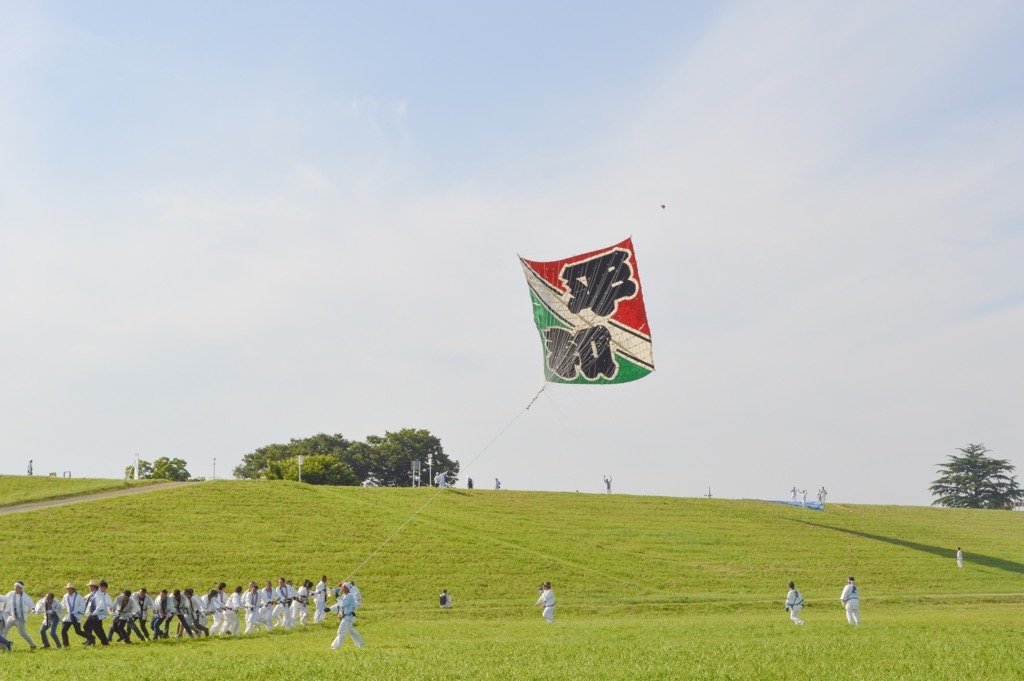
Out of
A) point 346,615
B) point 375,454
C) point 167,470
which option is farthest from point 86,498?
point 375,454

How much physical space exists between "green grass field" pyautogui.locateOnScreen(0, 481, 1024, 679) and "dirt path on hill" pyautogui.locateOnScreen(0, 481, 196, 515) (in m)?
2.43

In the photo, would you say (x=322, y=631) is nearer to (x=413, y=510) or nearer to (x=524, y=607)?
(x=524, y=607)

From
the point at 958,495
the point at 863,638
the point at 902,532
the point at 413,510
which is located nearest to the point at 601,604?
the point at 863,638

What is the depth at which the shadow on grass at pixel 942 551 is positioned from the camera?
229ft

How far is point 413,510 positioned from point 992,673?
52.9 metres

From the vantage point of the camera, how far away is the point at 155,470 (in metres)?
95.1

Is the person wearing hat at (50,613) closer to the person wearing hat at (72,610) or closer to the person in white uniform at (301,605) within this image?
the person wearing hat at (72,610)

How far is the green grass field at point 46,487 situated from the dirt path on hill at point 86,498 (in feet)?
1.64

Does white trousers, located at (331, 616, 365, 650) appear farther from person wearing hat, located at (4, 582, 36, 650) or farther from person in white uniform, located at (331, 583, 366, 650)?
person wearing hat, located at (4, 582, 36, 650)

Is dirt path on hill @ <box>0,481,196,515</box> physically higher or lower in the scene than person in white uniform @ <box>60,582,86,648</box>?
higher

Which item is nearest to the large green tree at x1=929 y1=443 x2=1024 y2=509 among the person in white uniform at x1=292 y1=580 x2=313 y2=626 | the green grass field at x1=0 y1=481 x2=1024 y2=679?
the green grass field at x1=0 y1=481 x2=1024 y2=679

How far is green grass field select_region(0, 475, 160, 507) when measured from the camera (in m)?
66.2

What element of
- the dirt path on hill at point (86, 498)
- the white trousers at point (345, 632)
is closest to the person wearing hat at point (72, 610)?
the white trousers at point (345, 632)

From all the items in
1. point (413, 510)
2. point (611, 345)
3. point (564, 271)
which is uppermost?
point (564, 271)
